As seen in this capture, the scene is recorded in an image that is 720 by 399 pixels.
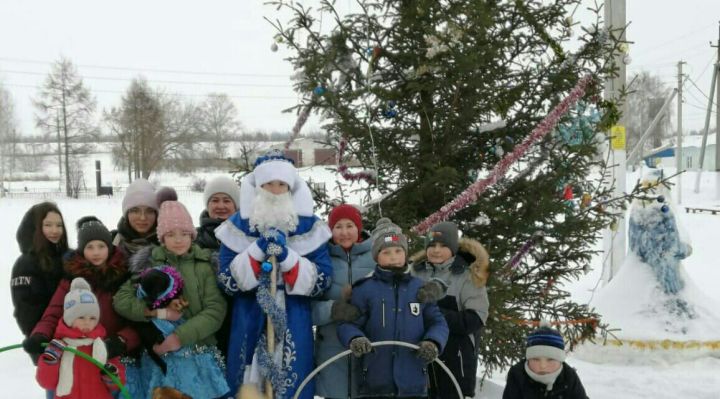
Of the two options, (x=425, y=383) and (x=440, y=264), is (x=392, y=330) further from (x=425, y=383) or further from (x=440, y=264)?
(x=440, y=264)

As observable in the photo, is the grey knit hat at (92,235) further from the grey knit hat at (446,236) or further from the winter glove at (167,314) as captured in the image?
the grey knit hat at (446,236)

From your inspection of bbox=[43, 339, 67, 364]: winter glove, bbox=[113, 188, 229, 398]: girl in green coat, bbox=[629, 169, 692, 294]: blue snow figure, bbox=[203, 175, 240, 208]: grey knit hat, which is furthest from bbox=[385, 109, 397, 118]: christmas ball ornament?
bbox=[629, 169, 692, 294]: blue snow figure

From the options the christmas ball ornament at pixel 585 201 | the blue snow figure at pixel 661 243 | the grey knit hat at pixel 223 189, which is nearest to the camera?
the grey knit hat at pixel 223 189

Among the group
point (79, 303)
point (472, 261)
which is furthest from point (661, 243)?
point (79, 303)

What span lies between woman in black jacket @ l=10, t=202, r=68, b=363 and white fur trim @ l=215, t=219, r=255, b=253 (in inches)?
41.9

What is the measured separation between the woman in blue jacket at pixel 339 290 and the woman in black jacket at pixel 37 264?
Answer: 1619 millimetres

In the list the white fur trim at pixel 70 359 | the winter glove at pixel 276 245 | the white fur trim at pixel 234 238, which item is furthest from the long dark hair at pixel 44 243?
the winter glove at pixel 276 245

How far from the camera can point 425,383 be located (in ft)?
11.4

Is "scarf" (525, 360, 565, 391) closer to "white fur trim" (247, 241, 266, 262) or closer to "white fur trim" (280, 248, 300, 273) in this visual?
"white fur trim" (280, 248, 300, 273)

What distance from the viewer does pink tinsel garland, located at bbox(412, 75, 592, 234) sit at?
4676 mm

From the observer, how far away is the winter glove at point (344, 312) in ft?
11.1

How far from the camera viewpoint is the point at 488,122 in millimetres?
5230

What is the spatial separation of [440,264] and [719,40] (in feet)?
86.0

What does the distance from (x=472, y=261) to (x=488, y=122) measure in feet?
5.57
